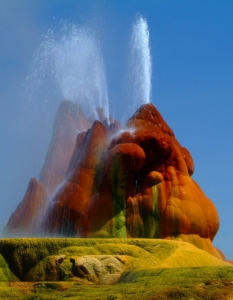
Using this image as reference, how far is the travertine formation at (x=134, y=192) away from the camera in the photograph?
52.9ft

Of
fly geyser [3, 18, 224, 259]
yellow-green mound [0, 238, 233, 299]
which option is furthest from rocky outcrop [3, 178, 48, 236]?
yellow-green mound [0, 238, 233, 299]

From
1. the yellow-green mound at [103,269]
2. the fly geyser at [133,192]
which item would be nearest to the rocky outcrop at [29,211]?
the fly geyser at [133,192]

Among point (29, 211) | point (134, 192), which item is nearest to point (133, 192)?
point (134, 192)

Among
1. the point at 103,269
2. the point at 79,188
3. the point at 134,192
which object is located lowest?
the point at 103,269

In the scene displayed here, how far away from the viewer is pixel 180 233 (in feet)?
52.7

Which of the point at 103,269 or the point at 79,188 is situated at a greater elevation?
the point at 79,188

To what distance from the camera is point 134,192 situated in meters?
A: 16.5

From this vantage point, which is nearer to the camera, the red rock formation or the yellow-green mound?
the yellow-green mound

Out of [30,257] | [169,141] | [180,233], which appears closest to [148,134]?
[169,141]

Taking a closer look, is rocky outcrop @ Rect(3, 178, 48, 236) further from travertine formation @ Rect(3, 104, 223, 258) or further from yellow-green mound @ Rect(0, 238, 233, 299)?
yellow-green mound @ Rect(0, 238, 233, 299)

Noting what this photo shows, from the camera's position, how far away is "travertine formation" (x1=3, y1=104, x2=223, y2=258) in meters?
16.1

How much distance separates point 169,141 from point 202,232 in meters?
3.01

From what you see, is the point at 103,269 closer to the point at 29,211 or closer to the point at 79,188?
the point at 79,188

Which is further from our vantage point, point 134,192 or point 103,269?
point 134,192
